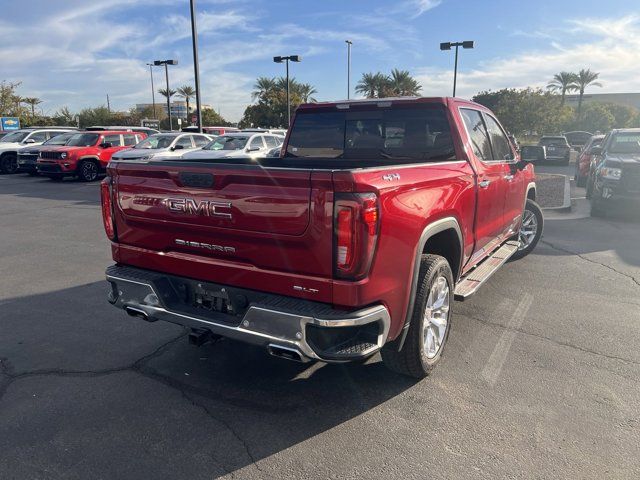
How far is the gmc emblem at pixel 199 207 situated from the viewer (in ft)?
9.66

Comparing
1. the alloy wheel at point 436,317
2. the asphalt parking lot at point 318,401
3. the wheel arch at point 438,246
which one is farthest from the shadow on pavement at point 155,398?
the wheel arch at point 438,246

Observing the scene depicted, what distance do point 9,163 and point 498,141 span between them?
21860 mm

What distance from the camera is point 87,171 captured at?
17.8m

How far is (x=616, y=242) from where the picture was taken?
26.1 ft

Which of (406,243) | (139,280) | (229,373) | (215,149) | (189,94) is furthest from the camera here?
(189,94)

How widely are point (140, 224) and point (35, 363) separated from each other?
4.90 ft

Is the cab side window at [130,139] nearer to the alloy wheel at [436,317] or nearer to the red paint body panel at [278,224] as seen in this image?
the red paint body panel at [278,224]

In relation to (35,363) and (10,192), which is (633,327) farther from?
(10,192)

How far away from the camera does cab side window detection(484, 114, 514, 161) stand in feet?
17.0

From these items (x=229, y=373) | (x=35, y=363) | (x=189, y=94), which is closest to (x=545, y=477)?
(x=229, y=373)

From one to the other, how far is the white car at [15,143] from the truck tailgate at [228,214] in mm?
20093

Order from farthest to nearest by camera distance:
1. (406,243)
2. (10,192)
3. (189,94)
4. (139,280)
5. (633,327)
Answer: (189,94) → (10,192) → (633,327) → (139,280) → (406,243)

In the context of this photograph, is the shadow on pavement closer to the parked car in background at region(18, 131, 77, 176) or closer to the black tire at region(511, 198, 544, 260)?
the black tire at region(511, 198, 544, 260)

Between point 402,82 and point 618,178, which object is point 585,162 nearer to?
point 618,178
